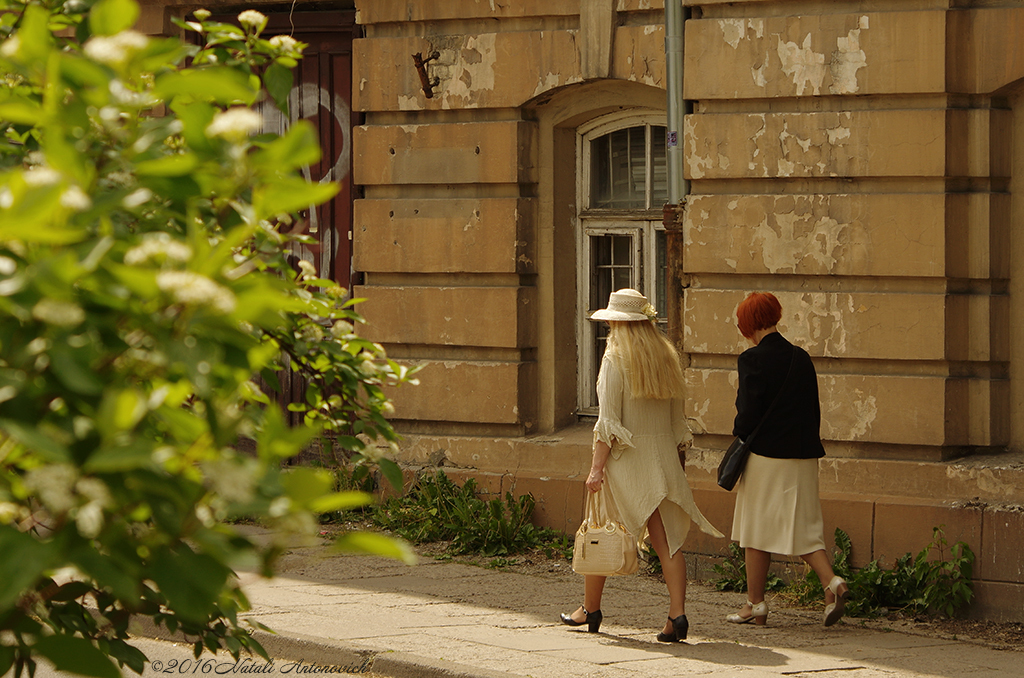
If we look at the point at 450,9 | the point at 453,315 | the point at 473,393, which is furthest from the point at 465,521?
the point at 450,9

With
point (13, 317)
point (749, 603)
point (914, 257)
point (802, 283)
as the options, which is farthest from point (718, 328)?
point (13, 317)

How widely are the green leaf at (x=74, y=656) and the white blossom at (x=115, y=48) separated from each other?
885 millimetres

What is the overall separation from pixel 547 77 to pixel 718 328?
225 centimetres

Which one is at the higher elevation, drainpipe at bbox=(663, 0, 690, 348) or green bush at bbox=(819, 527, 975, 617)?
drainpipe at bbox=(663, 0, 690, 348)

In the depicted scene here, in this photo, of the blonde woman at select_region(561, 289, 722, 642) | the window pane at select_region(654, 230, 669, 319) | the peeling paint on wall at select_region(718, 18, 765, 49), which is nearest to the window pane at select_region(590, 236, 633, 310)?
the window pane at select_region(654, 230, 669, 319)

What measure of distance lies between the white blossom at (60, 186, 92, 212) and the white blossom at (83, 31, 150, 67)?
265 millimetres

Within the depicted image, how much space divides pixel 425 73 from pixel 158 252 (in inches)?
317

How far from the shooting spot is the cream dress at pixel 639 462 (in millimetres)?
7004

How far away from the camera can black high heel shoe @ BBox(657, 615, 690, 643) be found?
6.85m

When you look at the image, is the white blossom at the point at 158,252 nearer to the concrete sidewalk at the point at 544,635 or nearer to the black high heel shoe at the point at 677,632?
the concrete sidewalk at the point at 544,635

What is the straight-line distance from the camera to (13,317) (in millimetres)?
1933

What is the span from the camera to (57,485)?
5.72ft

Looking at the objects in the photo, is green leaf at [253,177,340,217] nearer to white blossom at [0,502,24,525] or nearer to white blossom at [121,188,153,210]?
white blossom at [121,188,153,210]

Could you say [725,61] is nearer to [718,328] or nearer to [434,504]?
[718,328]
